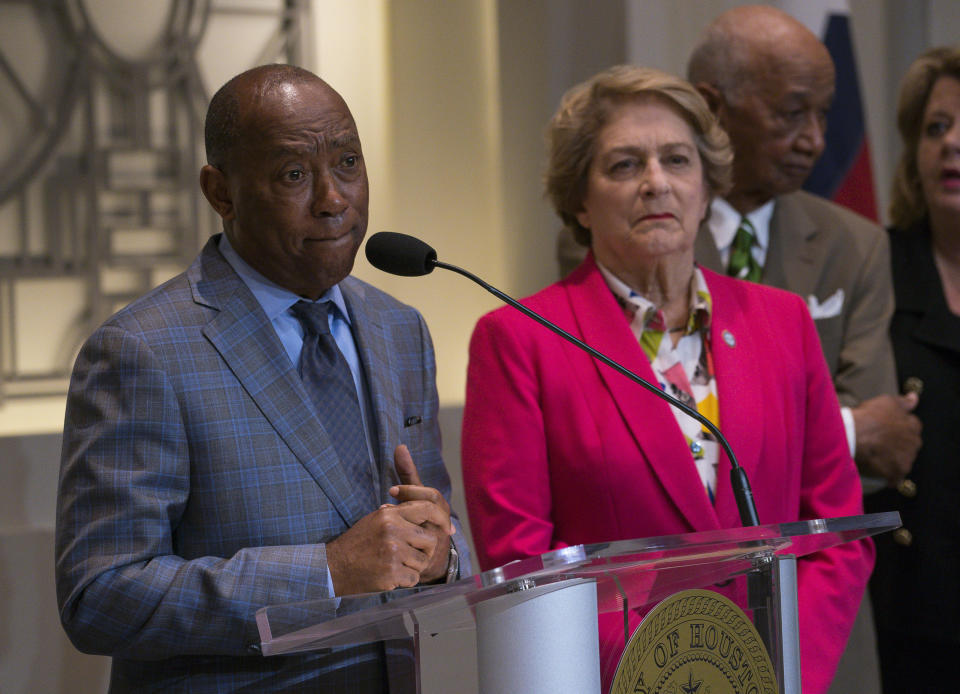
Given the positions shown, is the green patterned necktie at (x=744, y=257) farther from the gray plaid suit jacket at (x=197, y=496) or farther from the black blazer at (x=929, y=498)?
the gray plaid suit jacket at (x=197, y=496)

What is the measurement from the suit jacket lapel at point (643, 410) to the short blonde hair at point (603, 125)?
23 cm

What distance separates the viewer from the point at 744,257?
8.67ft

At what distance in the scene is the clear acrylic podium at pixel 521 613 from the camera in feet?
3.65

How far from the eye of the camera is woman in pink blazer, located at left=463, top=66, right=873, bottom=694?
1909 mm

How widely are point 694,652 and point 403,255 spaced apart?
2.03 ft

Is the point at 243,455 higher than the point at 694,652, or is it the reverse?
the point at 243,455

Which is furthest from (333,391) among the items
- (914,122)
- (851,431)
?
(914,122)

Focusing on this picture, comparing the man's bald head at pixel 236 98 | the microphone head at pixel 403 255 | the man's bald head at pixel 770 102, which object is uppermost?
the man's bald head at pixel 770 102

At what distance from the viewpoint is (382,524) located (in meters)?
1.46

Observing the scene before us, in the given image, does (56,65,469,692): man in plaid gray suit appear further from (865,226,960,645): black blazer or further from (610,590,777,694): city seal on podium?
(865,226,960,645): black blazer

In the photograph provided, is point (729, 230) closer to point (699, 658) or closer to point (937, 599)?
point (937, 599)

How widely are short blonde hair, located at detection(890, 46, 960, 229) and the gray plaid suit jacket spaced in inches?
68.1

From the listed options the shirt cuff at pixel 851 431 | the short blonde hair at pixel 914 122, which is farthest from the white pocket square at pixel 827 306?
the short blonde hair at pixel 914 122

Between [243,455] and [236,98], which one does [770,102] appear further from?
[243,455]
